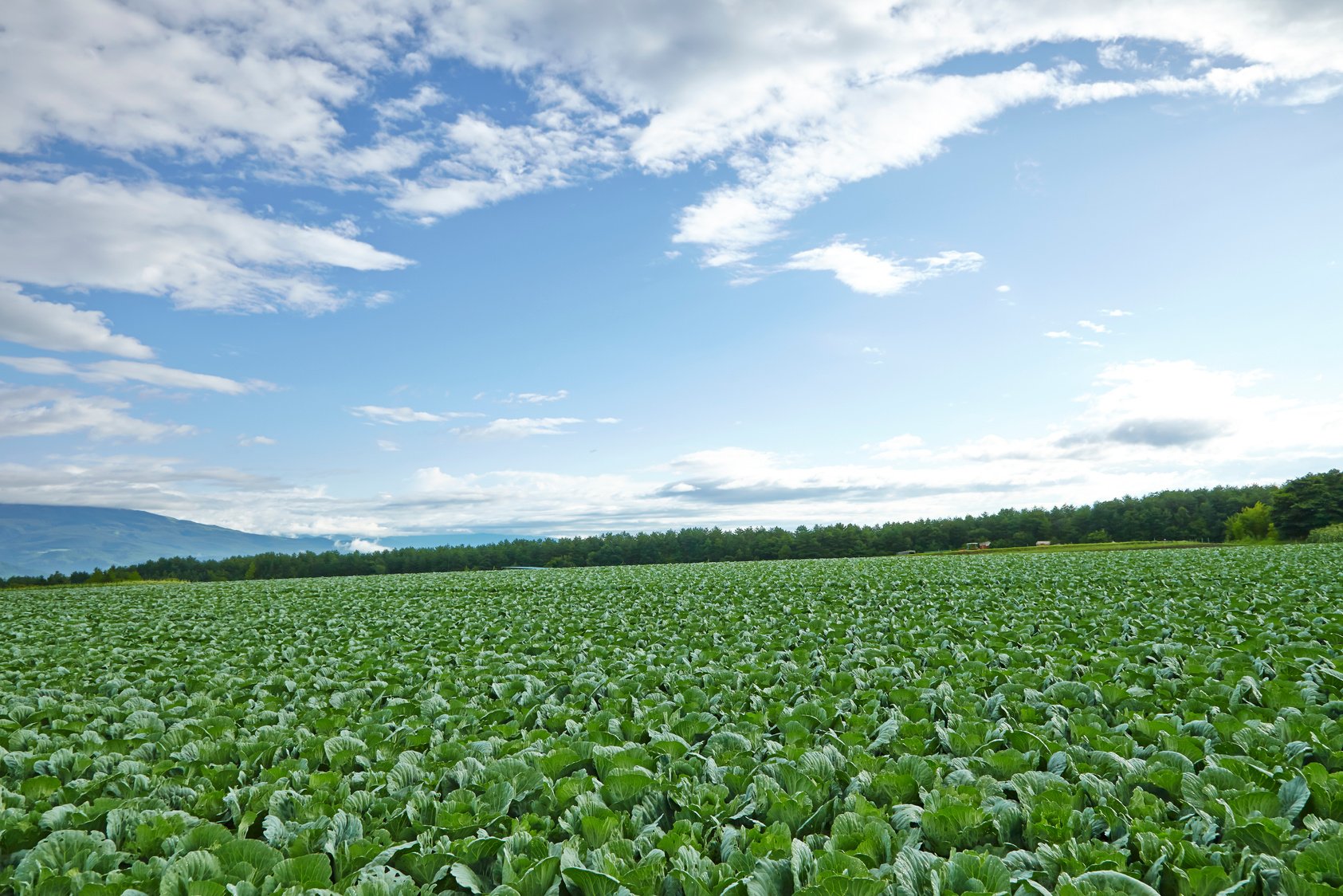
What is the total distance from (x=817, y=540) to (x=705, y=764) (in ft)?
340

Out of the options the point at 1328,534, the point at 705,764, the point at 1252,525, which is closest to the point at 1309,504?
A: the point at 1252,525

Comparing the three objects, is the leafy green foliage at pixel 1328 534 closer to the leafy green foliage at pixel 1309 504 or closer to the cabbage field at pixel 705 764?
the leafy green foliage at pixel 1309 504

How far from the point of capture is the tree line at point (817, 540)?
101 m

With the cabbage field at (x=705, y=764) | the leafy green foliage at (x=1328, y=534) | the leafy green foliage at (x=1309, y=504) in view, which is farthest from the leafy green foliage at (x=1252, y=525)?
the cabbage field at (x=705, y=764)

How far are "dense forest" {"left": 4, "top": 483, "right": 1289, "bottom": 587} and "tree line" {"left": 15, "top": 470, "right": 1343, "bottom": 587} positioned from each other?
0.42 ft

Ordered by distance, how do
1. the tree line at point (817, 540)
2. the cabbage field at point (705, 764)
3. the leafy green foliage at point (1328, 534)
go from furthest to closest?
1. the tree line at point (817, 540)
2. the leafy green foliage at point (1328, 534)
3. the cabbage field at point (705, 764)

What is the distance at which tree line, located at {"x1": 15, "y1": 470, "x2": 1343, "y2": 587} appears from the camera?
10125cm

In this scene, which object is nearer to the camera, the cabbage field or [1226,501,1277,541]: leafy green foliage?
the cabbage field

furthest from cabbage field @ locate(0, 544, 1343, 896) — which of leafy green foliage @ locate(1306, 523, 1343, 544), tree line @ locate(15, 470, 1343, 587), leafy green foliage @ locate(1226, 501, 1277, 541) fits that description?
leafy green foliage @ locate(1226, 501, 1277, 541)

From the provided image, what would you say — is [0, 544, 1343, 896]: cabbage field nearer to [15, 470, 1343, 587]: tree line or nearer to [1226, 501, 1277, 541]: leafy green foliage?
[15, 470, 1343, 587]: tree line

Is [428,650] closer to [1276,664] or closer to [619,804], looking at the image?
[619,804]

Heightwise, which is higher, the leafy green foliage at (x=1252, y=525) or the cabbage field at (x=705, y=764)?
the cabbage field at (x=705, y=764)

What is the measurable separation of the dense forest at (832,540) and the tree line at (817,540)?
0.42 ft

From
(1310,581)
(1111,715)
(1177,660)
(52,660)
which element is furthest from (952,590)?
(52,660)
